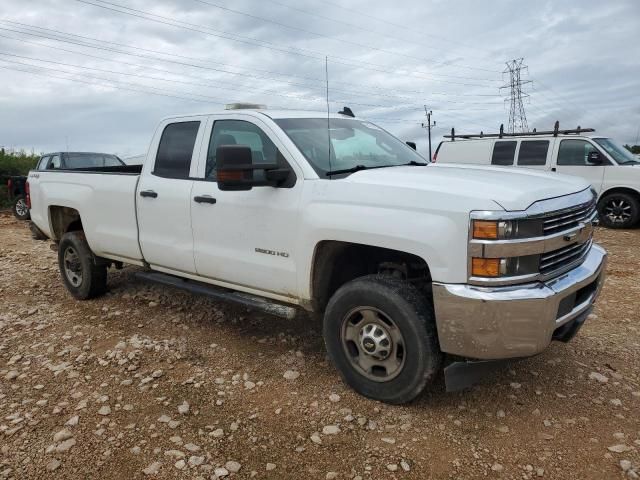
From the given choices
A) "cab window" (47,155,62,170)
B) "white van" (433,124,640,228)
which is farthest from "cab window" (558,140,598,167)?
"cab window" (47,155,62,170)

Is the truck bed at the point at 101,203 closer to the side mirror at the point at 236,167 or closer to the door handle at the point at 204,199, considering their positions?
the door handle at the point at 204,199

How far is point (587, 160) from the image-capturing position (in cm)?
1027

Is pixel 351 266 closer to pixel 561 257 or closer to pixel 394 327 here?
pixel 394 327

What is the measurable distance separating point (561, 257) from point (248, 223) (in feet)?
6.91

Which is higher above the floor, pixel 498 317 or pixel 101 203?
pixel 101 203

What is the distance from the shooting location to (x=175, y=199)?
4.34m

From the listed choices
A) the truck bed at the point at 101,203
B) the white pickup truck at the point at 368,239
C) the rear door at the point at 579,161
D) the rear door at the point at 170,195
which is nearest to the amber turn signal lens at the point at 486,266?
the white pickup truck at the point at 368,239

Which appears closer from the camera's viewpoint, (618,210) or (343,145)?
(343,145)

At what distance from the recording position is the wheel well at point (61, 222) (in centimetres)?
593

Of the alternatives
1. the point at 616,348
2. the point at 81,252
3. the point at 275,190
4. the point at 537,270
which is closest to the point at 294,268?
the point at 275,190

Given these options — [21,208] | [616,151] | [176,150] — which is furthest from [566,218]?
[21,208]

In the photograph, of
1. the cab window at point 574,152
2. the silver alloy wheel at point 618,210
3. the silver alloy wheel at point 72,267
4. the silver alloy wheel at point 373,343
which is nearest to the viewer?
the silver alloy wheel at point 373,343

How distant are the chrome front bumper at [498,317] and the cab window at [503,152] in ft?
28.3

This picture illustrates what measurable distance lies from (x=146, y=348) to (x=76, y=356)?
555 millimetres
